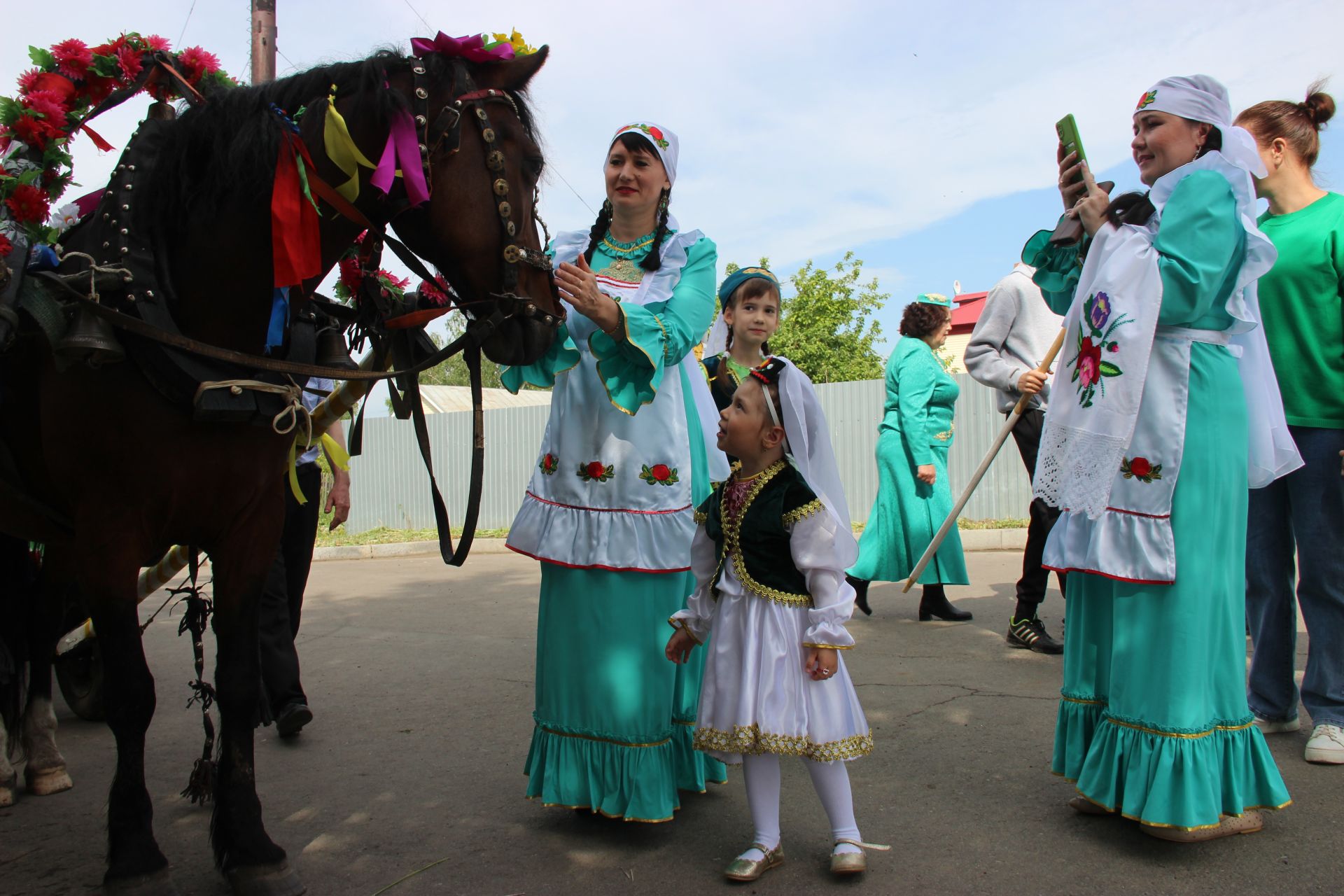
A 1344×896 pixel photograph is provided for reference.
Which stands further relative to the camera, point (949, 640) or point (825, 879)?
point (949, 640)

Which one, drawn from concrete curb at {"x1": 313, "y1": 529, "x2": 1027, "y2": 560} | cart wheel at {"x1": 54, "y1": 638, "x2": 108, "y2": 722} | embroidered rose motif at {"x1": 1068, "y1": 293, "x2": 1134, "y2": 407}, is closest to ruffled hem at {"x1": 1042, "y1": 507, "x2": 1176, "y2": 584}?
embroidered rose motif at {"x1": 1068, "y1": 293, "x2": 1134, "y2": 407}

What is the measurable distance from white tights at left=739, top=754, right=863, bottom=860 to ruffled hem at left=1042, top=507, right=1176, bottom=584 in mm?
931

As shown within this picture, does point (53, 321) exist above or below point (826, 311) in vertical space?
below

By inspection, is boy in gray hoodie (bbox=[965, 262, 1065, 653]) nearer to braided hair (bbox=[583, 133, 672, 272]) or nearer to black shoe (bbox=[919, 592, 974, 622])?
black shoe (bbox=[919, 592, 974, 622])

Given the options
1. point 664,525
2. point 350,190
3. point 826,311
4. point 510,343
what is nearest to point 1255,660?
point 664,525

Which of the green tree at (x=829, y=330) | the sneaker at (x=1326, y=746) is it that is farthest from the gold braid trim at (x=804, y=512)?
the green tree at (x=829, y=330)

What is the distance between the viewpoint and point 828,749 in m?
2.76

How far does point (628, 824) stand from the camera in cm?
323

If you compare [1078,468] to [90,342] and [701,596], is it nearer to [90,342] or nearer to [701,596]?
[701,596]

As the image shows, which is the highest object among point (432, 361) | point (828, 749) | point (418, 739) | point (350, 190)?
point (350, 190)

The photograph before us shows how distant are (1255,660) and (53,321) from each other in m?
4.31

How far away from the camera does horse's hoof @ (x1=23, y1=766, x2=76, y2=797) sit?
3719 mm

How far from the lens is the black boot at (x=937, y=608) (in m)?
6.62

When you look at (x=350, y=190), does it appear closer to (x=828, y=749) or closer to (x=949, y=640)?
(x=828, y=749)
